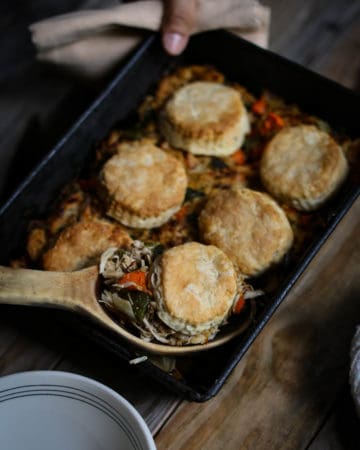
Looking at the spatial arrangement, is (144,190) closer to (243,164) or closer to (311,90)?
(243,164)

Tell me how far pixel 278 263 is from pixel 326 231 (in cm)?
28

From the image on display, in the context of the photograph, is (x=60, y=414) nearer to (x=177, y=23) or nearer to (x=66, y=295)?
(x=66, y=295)

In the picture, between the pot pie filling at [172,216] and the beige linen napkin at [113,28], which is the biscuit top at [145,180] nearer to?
the pot pie filling at [172,216]

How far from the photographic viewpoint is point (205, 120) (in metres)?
3.10

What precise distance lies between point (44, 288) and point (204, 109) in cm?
122

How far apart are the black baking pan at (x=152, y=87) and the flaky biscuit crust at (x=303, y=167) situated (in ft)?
0.35

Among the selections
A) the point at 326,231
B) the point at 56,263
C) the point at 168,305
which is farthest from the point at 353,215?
the point at 56,263

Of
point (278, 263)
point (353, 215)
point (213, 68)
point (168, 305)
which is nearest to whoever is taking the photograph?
point (168, 305)

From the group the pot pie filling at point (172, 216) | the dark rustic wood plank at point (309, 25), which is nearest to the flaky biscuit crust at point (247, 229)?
the pot pie filling at point (172, 216)

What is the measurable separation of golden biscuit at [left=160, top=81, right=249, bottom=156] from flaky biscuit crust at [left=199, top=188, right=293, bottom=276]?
312 millimetres

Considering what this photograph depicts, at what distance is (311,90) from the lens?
320cm

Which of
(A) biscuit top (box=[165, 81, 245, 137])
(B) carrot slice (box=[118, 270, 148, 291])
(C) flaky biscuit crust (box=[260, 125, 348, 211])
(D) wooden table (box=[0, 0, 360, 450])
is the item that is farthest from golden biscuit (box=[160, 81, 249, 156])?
(B) carrot slice (box=[118, 270, 148, 291])

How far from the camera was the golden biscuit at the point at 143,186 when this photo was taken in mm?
2918

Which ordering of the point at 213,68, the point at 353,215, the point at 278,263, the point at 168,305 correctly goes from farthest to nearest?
the point at 213,68, the point at 353,215, the point at 278,263, the point at 168,305
